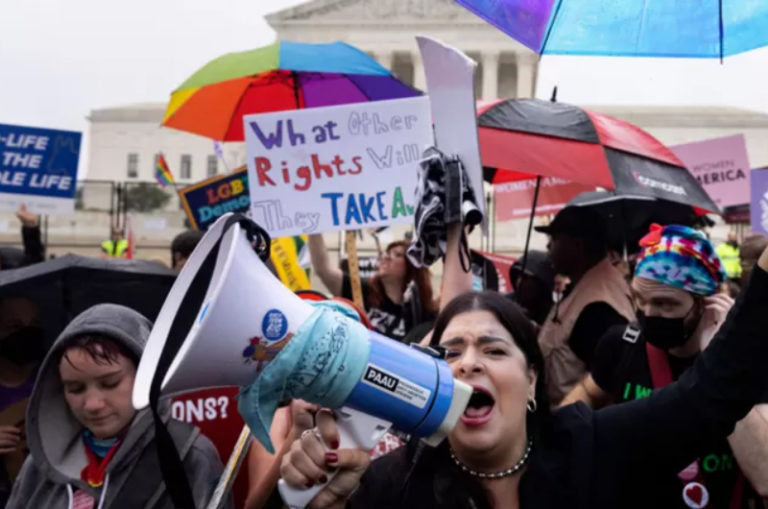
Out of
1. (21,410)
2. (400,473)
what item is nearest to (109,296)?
(21,410)

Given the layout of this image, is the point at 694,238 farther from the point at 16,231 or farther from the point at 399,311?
the point at 16,231

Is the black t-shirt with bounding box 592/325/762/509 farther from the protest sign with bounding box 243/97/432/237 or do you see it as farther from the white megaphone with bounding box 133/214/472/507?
the protest sign with bounding box 243/97/432/237

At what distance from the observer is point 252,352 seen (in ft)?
6.33

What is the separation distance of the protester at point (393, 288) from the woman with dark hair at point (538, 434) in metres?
2.72

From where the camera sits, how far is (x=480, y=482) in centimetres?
239

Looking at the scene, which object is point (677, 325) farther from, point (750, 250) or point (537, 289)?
point (537, 289)

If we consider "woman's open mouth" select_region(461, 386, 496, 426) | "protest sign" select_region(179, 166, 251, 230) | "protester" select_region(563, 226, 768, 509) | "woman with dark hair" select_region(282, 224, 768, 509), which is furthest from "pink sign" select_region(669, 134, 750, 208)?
"woman's open mouth" select_region(461, 386, 496, 426)

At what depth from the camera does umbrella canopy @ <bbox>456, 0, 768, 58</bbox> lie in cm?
269

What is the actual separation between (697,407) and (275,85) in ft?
19.1

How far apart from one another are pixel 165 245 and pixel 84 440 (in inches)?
982

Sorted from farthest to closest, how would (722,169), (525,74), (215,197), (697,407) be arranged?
(525,74), (722,169), (215,197), (697,407)

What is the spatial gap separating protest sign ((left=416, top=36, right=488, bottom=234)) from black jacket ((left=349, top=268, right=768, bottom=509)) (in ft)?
2.94

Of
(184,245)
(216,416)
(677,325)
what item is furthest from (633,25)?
(184,245)

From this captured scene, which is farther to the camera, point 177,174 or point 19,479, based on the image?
point 177,174
